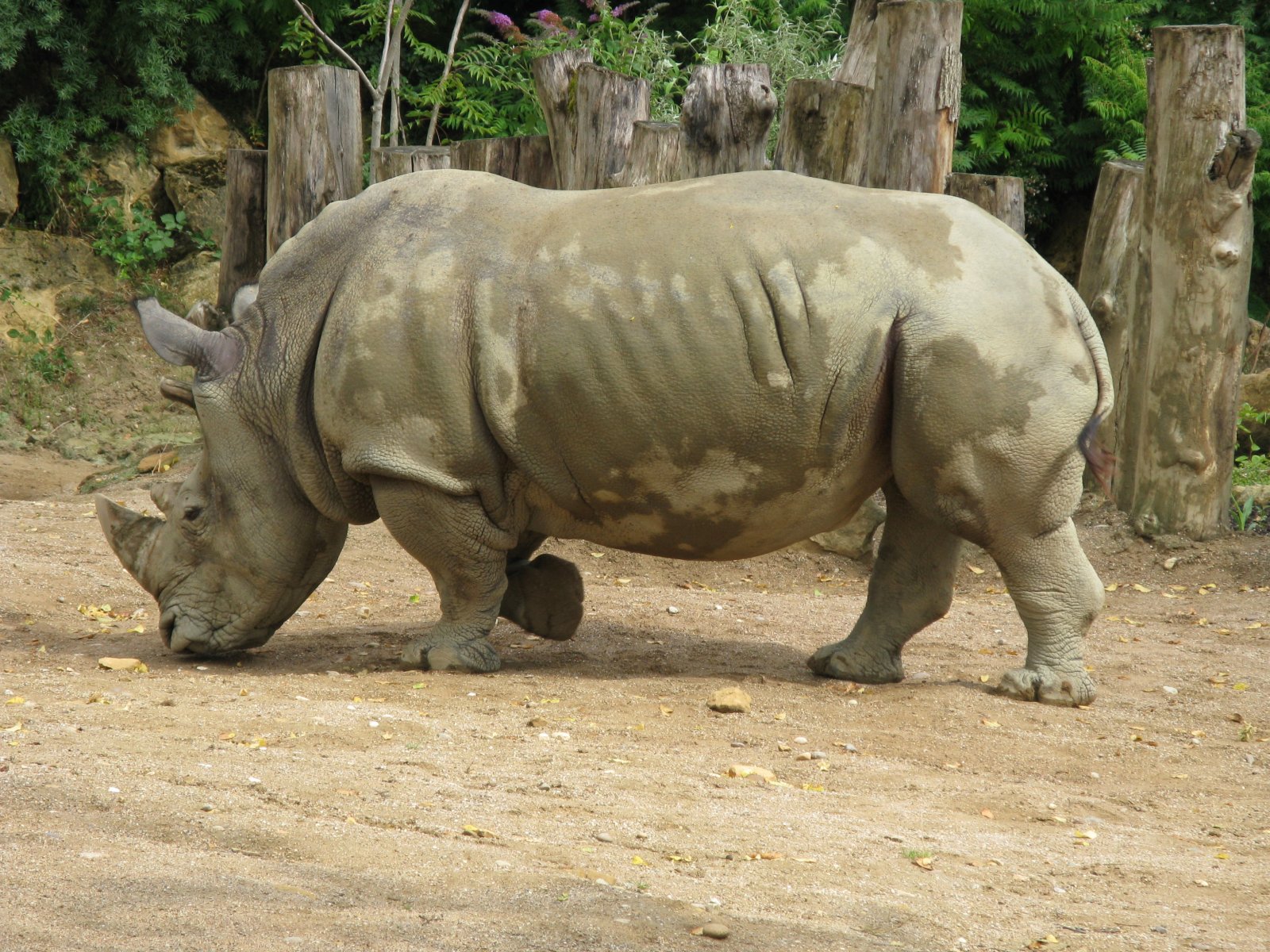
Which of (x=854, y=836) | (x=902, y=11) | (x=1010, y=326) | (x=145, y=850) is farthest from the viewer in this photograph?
(x=902, y=11)

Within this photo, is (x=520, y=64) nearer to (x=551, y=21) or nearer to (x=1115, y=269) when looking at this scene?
(x=551, y=21)

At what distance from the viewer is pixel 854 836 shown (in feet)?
12.7

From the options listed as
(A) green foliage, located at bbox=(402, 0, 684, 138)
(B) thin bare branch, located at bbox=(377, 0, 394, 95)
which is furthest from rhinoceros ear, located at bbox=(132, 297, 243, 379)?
(B) thin bare branch, located at bbox=(377, 0, 394, 95)

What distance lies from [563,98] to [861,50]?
93.3 inches

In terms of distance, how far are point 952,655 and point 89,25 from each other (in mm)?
9703

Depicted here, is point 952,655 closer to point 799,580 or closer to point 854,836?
point 799,580

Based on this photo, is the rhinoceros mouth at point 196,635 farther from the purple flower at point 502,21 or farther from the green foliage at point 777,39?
the purple flower at point 502,21

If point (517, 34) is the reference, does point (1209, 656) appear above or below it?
below

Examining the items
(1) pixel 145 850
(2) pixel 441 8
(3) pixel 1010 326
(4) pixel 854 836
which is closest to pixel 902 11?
(3) pixel 1010 326

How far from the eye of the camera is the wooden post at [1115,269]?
8820 millimetres

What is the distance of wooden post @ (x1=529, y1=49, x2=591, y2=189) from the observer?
26.4 feet

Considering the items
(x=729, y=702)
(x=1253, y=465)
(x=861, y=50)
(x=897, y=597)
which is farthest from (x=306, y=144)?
(x=1253, y=465)

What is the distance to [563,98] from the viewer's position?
8.10m

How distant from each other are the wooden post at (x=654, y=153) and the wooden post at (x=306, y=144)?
1.71 metres
